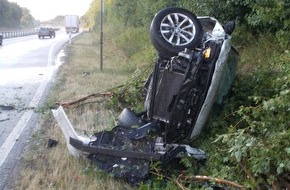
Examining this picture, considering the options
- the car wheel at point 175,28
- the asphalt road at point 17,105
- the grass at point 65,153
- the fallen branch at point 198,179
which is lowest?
the asphalt road at point 17,105

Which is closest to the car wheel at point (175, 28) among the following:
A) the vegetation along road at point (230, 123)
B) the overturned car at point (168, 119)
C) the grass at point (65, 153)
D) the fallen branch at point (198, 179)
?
the overturned car at point (168, 119)

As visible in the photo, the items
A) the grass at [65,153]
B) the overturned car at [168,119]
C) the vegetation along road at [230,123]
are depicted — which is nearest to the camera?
the vegetation along road at [230,123]

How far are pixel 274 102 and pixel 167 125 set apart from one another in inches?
62.5

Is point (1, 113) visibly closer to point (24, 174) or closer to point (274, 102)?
point (24, 174)

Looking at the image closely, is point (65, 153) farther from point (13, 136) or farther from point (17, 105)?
point (17, 105)

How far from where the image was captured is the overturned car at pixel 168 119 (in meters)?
4.43

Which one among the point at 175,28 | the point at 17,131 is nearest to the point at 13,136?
the point at 17,131

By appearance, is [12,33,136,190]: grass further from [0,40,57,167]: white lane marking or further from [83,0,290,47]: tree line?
[83,0,290,47]: tree line

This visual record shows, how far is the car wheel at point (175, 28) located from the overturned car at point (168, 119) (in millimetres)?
427

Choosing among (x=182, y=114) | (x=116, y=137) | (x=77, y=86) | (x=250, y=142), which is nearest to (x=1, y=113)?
Result: (x=77, y=86)

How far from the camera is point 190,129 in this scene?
4977 mm

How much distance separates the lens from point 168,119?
496 centimetres

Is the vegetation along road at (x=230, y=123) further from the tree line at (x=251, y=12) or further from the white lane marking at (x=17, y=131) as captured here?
the white lane marking at (x=17, y=131)

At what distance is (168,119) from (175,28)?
186 centimetres
